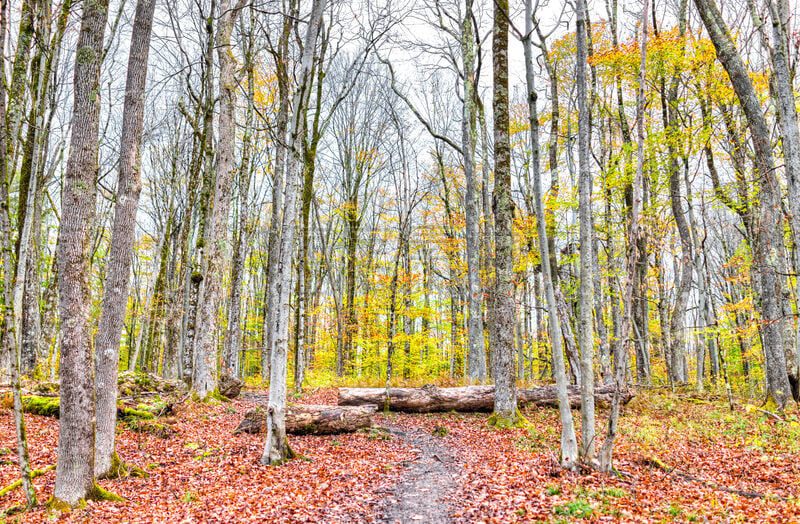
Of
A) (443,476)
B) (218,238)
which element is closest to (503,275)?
(443,476)

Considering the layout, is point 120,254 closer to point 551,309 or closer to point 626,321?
point 551,309

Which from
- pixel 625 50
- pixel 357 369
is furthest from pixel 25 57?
pixel 357 369

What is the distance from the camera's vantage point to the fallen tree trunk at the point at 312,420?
7820 millimetres

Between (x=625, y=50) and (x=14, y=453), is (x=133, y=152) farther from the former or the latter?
(x=625, y=50)

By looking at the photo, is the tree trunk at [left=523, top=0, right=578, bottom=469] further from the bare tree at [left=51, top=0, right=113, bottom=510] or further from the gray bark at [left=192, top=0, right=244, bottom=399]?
the gray bark at [left=192, top=0, right=244, bottom=399]

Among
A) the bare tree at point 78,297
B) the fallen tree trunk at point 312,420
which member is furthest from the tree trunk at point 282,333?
the bare tree at point 78,297

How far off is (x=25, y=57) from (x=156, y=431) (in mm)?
7856

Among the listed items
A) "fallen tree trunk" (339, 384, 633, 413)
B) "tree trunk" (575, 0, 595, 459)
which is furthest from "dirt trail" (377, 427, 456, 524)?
"fallen tree trunk" (339, 384, 633, 413)

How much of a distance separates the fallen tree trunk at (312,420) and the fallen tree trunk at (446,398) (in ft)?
7.44

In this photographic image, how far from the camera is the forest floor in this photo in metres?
4.30

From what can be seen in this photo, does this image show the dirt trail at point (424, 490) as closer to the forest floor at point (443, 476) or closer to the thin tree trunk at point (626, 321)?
the forest floor at point (443, 476)

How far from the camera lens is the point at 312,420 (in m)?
8.06

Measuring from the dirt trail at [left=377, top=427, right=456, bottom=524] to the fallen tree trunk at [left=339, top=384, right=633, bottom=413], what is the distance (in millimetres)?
2912

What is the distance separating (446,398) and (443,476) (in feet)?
15.9
